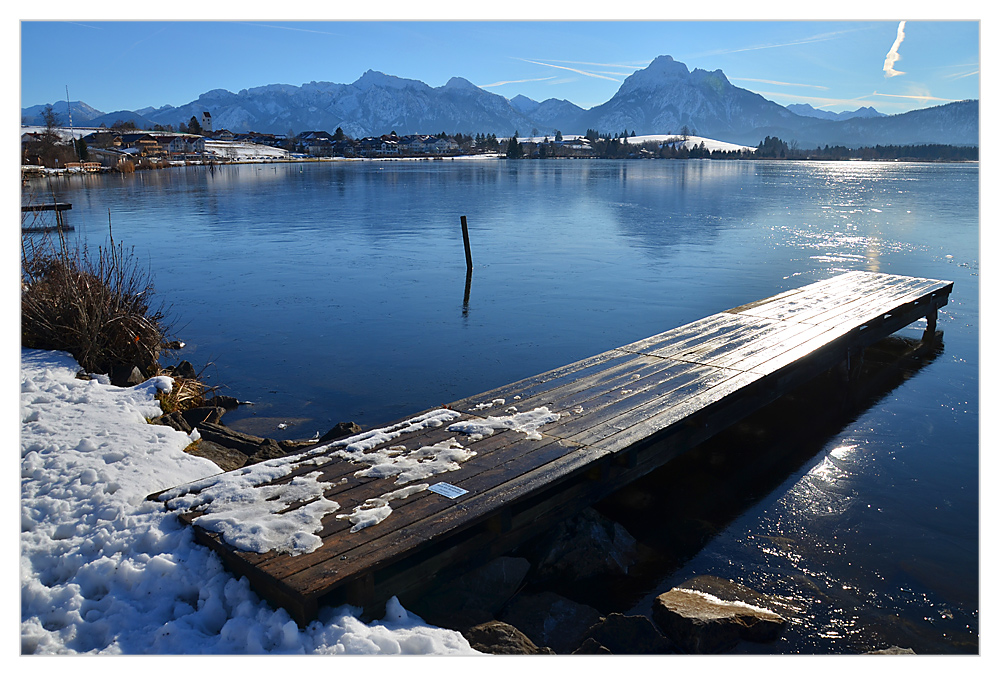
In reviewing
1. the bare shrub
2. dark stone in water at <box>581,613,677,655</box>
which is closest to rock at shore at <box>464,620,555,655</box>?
dark stone in water at <box>581,613,677,655</box>

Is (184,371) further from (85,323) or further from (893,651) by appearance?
(893,651)

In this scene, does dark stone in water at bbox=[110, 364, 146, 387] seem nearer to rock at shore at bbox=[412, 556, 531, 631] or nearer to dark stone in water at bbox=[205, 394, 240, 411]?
dark stone in water at bbox=[205, 394, 240, 411]

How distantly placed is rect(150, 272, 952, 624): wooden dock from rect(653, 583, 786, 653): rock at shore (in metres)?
1.21

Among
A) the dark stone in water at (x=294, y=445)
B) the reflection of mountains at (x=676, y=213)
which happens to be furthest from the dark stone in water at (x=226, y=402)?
the reflection of mountains at (x=676, y=213)

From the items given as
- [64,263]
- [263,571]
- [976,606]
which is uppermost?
[64,263]

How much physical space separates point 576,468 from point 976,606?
3.65 m

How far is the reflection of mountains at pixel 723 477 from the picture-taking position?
641 centimetres

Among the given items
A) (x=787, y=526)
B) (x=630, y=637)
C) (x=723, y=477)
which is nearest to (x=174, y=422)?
(x=630, y=637)

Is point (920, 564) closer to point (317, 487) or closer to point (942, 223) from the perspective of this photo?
point (317, 487)

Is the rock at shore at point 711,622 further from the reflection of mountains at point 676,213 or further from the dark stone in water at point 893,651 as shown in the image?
the reflection of mountains at point 676,213

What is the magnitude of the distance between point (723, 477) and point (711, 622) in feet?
11.7

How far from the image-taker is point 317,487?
5.24 metres

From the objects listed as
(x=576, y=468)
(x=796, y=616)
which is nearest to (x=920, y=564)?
(x=796, y=616)

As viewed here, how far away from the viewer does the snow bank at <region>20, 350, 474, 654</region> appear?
13.1ft
